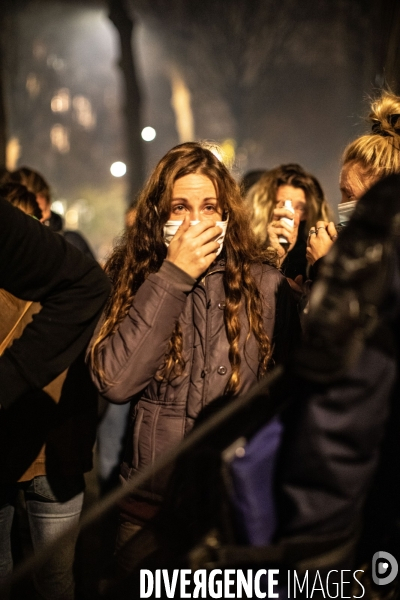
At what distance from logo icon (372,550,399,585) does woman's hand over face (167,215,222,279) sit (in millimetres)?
1002

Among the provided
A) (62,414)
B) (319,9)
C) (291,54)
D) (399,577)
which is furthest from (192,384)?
(291,54)

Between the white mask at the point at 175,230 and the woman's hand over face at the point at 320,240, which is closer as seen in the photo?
the white mask at the point at 175,230

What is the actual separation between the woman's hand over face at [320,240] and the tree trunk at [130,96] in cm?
927

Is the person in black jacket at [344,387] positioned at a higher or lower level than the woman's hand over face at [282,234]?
lower

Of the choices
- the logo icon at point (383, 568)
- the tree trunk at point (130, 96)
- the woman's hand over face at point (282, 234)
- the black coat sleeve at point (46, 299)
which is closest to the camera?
the logo icon at point (383, 568)

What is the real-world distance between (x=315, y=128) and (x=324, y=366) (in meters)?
15.0

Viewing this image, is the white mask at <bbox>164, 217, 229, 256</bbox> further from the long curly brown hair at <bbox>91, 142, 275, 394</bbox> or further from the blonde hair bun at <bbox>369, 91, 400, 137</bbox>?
the blonde hair bun at <bbox>369, 91, 400, 137</bbox>

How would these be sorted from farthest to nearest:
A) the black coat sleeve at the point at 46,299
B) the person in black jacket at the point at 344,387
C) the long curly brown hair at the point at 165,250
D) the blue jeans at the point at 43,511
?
the blue jeans at the point at 43,511
the long curly brown hair at the point at 165,250
the black coat sleeve at the point at 46,299
the person in black jacket at the point at 344,387

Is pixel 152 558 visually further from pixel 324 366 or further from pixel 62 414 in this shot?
pixel 62 414

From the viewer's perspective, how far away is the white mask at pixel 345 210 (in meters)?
2.41

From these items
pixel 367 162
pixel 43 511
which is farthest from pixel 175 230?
pixel 43 511

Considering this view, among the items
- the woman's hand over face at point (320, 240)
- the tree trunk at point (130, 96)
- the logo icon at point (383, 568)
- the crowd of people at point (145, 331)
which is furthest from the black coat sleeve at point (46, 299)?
the tree trunk at point (130, 96)

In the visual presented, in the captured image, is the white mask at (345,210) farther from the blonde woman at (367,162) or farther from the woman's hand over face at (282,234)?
the woman's hand over face at (282,234)

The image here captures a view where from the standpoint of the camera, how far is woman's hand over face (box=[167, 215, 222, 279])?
204 cm
